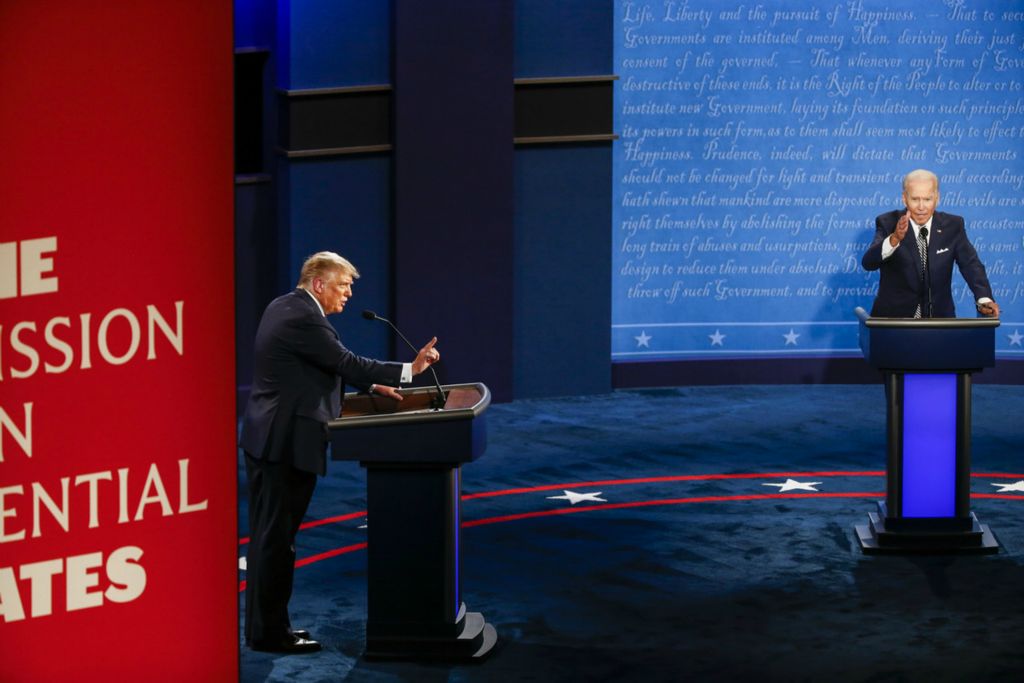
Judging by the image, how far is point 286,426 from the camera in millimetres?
5887

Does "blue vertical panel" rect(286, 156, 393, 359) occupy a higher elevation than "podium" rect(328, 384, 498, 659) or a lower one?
higher

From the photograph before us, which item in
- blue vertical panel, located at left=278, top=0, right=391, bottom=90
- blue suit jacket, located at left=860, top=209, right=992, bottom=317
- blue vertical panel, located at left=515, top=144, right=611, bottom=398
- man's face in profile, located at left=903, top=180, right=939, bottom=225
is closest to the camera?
man's face in profile, located at left=903, top=180, right=939, bottom=225

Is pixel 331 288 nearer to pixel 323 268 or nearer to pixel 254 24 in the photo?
pixel 323 268

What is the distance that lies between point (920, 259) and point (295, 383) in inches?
156

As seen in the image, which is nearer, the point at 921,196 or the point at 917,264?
the point at 921,196

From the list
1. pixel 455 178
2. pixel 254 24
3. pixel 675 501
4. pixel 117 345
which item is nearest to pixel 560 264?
pixel 455 178

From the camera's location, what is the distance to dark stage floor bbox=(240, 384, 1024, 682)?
5.87 m

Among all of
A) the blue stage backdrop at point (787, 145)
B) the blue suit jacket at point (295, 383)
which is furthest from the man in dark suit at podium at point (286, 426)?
the blue stage backdrop at point (787, 145)

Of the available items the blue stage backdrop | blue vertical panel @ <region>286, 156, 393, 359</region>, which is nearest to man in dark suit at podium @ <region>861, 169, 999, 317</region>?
the blue stage backdrop

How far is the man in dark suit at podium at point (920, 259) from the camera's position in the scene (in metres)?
8.23

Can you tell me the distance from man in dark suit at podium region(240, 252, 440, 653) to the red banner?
2.83 metres

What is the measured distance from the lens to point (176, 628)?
120 inches

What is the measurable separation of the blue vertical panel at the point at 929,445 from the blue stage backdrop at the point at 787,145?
485cm

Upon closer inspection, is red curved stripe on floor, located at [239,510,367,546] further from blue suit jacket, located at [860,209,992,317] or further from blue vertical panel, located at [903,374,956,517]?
blue suit jacket, located at [860,209,992,317]
